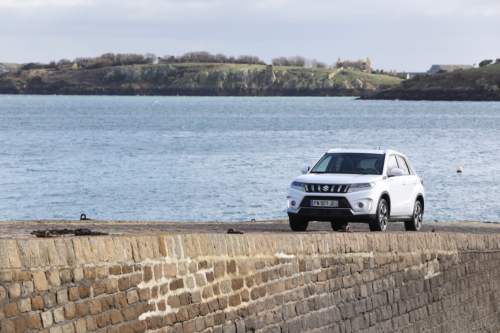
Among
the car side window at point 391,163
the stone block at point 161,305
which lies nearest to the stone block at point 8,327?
the stone block at point 161,305

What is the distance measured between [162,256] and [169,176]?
4137 cm

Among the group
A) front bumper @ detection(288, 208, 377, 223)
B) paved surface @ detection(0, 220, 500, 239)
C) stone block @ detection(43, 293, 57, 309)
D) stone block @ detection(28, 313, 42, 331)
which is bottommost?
paved surface @ detection(0, 220, 500, 239)

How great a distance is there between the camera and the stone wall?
22.0 ft

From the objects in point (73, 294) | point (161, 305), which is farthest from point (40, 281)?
point (161, 305)

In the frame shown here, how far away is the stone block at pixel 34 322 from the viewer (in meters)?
6.52

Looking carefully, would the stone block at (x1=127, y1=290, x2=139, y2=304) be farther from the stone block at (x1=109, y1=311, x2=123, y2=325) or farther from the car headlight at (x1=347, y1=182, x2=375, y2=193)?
the car headlight at (x1=347, y1=182, x2=375, y2=193)

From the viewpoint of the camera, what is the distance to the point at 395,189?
52.9ft

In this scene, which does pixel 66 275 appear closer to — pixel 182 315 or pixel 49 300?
pixel 49 300

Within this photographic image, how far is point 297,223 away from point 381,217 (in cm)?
168

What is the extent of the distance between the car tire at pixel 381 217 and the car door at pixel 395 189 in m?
0.26

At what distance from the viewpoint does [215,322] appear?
8.75 metres

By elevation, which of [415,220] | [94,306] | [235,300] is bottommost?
[415,220]

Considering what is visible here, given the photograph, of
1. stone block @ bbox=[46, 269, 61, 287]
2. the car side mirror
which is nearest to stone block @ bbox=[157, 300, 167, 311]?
stone block @ bbox=[46, 269, 61, 287]

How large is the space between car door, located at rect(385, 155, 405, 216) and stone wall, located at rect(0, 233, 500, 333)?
1.59 meters
